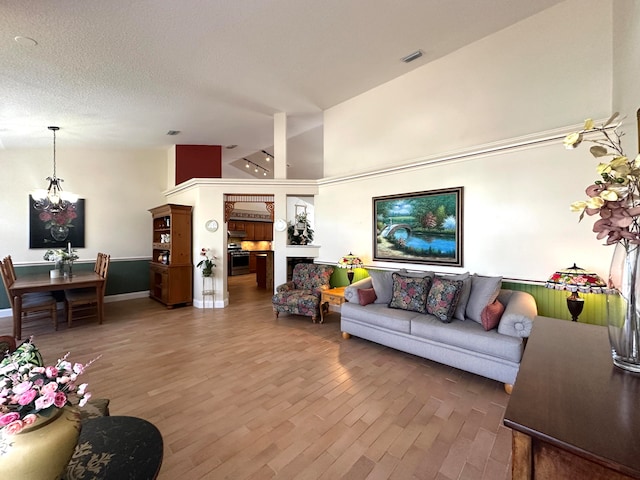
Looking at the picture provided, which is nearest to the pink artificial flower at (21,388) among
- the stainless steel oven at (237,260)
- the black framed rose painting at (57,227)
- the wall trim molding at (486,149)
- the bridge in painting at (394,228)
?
the bridge in painting at (394,228)

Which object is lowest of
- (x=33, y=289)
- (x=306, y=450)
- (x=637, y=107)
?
(x=306, y=450)

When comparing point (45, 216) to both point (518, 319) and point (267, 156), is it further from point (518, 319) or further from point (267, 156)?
point (518, 319)

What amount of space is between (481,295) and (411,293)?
762 mm

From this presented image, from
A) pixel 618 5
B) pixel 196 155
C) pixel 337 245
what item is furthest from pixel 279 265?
pixel 618 5

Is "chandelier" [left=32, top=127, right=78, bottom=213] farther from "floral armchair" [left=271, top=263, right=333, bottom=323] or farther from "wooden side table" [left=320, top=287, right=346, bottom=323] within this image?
"wooden side table" [left=320, top=287, right=346, bottom=323]

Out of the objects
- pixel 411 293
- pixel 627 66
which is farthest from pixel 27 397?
pixel 627 66

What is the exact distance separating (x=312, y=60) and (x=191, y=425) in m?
4.14

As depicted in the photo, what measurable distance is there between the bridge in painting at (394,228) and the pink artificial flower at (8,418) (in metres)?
4.04

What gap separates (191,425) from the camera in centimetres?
211

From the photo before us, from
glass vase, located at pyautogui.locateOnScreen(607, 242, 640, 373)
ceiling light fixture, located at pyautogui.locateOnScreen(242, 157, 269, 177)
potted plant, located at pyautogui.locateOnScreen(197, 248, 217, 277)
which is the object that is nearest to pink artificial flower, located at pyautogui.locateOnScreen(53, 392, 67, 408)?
glass vase, located at pyautogui.locateOnScreen(607, 242, 640, 373)

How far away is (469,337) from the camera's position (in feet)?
9.09

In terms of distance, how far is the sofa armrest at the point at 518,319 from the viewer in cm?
253

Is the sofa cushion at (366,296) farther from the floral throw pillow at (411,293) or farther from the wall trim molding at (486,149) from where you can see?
the wall trim molding at (486,149)

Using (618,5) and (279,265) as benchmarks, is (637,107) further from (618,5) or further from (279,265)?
(279,265)
